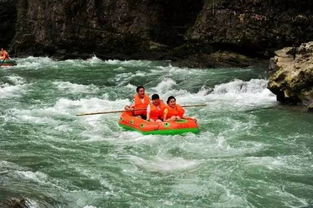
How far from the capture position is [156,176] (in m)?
8.55

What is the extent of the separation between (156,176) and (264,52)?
1538 cm

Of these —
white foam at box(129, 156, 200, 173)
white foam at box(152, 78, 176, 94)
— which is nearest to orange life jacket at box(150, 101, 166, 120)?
white foam at box(129, 156, 200, 173)

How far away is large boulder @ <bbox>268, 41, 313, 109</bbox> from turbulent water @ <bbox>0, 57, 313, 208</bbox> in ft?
1.50

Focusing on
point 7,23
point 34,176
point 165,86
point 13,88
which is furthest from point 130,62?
point 34,176

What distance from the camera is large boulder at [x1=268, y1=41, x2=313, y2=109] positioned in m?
13.6

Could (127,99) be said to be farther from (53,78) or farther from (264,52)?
(264,52)

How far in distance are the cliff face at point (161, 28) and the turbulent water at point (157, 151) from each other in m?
5.30

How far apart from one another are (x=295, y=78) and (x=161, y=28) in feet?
44.0

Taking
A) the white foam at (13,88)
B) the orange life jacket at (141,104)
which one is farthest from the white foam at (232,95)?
the white foam at (13,88)

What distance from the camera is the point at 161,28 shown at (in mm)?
26281

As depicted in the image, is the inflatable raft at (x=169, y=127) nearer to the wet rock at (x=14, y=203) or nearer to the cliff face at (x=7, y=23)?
the wet rock at (x=14, y=203)

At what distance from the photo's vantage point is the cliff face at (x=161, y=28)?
22.8m

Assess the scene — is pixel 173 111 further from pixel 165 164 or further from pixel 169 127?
pixel 165 164

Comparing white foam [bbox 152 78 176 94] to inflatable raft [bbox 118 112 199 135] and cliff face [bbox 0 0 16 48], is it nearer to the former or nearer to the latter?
inflatable raft [bbox 118 112 199 135]
